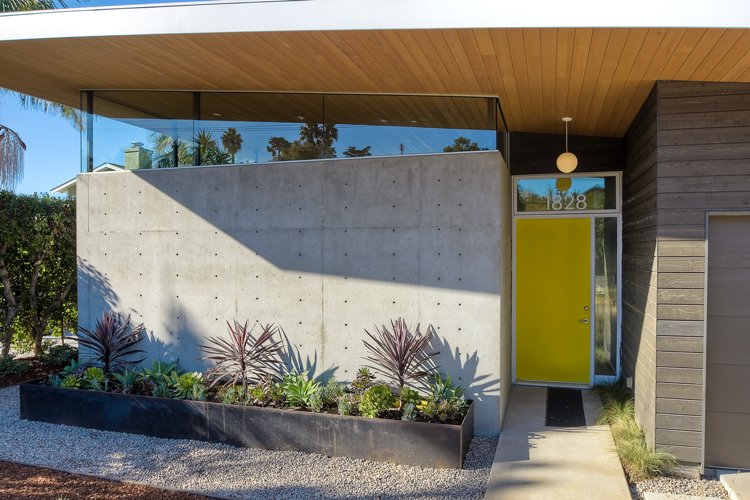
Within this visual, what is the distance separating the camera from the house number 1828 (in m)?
6.75

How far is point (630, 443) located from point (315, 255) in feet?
10.3

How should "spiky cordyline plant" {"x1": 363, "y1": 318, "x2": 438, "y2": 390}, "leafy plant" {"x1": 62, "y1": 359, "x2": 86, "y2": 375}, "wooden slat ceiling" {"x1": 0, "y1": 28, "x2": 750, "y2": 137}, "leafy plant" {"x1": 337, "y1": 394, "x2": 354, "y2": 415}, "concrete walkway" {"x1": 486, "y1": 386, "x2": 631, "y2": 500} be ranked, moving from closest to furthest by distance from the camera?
"wooden slat ceiling" {"x1": 0, "y1": 28, "x2": 750, "y2": 137}, "concrete walkway" {"x1": 486, "y1": 386, "x2": 631, "y2": 500}, "leafy plant" {"x1": 337, "y1": 394, "x2": 354, "y2": 415}, "spiky cordyline plant" {"x1": 363, "y1": 318, "x2": 438, "y2": 390}, "leafy plant" {"x1": 62, "y1": 359, "x2": 86, "y2": 375}

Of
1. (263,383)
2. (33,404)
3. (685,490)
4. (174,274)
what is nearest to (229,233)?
(174,274)

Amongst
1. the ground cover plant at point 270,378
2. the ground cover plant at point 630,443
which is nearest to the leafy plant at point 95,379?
the ground cover plant at point 270,378

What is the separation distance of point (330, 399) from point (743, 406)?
321cm

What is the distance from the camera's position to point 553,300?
22.1ft

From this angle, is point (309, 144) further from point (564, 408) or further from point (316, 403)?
point (564, 408)

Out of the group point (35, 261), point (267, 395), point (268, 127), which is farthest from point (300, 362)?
point (35, 261)

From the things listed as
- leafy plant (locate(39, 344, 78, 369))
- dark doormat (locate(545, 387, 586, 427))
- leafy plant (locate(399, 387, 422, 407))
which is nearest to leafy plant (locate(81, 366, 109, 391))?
leafy plant (locate(39, 344, 78, 369))

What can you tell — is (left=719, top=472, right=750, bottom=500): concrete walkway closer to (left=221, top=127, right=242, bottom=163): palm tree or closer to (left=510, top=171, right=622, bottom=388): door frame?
(left=510, top=171, right=622, bottom=388): door frame

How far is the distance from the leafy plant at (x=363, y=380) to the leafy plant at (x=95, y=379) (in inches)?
96.2

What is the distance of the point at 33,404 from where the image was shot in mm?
5465

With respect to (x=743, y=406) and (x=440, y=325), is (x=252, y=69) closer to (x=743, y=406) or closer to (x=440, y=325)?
(x=440, y=325)

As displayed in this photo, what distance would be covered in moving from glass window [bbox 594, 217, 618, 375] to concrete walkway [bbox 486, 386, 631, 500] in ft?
3.87
